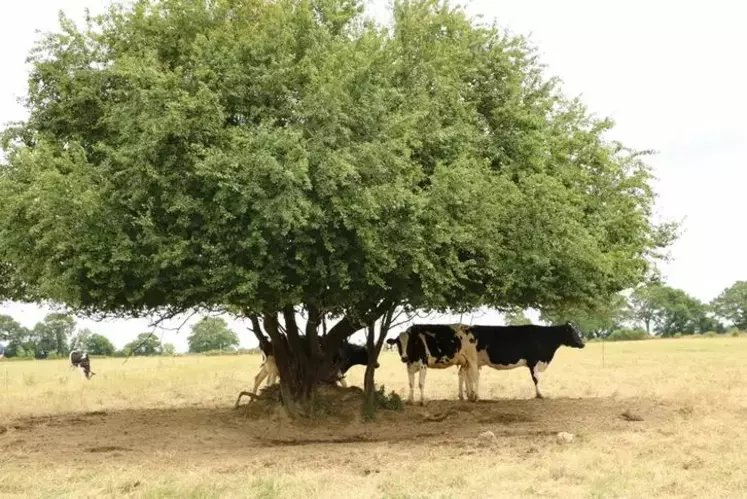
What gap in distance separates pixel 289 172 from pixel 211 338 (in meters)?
149

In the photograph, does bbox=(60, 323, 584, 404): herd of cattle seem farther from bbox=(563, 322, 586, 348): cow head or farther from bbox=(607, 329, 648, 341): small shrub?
bbox=(607, 329, 648, 341): small shrub

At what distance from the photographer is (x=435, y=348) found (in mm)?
23547

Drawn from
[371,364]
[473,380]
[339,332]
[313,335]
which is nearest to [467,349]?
[473,380]

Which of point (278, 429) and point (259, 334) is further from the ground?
point (259, 334)

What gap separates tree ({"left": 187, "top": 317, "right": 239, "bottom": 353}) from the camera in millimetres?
158250

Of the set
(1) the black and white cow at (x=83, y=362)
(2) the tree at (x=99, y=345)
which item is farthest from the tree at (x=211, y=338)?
(1) the black and white cow at (x=83, y=362)

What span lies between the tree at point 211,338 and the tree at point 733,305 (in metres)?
85.9

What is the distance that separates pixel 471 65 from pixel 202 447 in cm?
968

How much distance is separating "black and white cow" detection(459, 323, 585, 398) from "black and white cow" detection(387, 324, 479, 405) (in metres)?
0.41

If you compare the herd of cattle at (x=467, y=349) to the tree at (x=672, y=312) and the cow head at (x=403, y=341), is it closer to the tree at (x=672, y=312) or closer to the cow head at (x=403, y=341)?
the cow head at (x=403, y=341)

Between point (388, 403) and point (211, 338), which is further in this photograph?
point (211, 338)

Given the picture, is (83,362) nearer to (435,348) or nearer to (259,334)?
(259,334)

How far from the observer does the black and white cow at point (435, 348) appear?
23422 mm

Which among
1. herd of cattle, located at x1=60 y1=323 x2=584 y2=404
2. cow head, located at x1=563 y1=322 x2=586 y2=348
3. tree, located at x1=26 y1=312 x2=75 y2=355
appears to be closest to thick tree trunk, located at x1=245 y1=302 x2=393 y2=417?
herd of cattle, located at x1=60 y1=323 x2=584 y2=404
